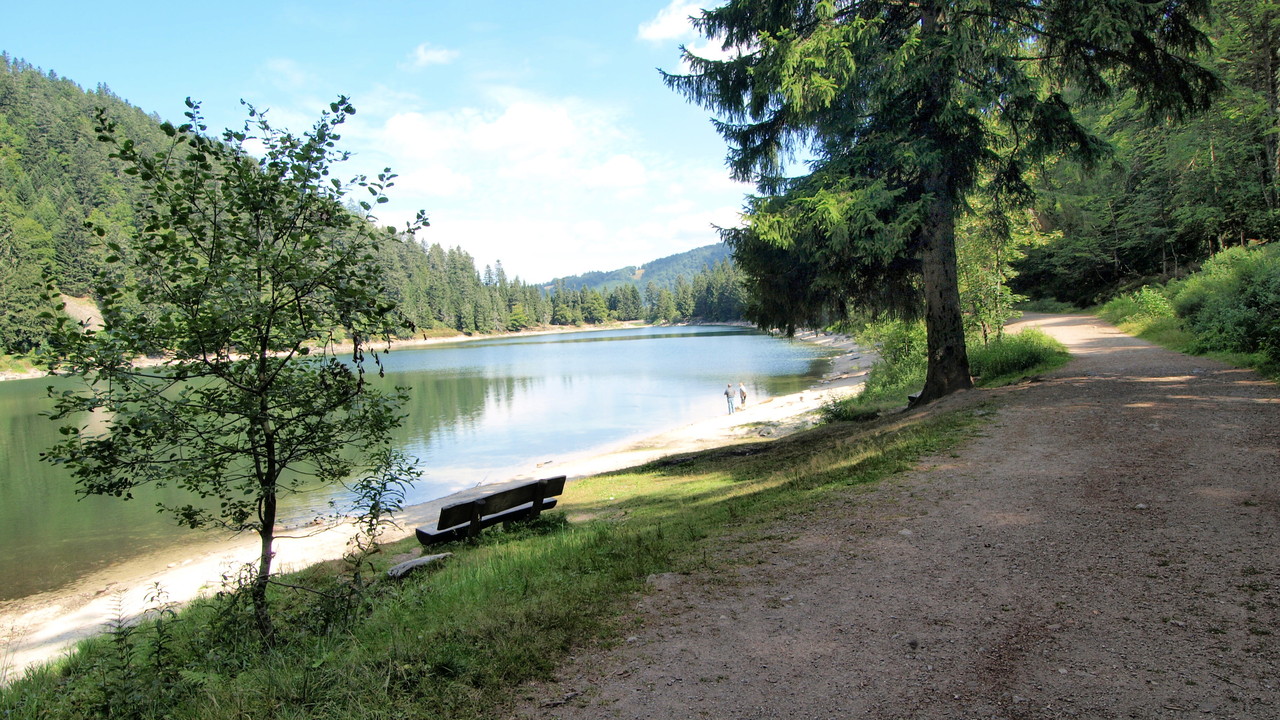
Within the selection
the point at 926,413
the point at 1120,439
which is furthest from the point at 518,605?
the point at 926,413

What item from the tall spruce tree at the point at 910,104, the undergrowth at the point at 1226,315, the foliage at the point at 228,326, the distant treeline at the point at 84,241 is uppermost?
the distant treeline at the point at 84,241

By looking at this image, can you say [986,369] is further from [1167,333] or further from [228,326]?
→ [228,326]

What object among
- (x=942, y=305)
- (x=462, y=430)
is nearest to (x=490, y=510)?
(x=942, y=305)

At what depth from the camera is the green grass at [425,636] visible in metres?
3.22

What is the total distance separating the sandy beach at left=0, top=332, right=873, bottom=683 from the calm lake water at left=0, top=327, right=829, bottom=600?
2.95ft

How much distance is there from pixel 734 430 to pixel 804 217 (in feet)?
36.1

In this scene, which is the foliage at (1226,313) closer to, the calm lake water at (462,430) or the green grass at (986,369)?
the green grass at (986,369)

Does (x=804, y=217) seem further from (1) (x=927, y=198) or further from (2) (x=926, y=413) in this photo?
(2) (x=926, y=413)

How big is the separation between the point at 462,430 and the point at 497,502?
1960 centimetres

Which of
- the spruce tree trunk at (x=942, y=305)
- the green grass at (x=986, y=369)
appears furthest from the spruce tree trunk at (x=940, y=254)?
the green grass at (x=986, y=369)

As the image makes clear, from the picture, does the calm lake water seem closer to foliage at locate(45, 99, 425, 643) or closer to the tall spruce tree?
foliage at locate(45, 99, 425, 643)

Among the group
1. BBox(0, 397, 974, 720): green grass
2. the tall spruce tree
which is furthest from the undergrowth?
BBox(0, 397, 974, 720): green grass

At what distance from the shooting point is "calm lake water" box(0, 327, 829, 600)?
14.0m

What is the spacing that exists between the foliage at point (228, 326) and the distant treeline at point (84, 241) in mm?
36240
